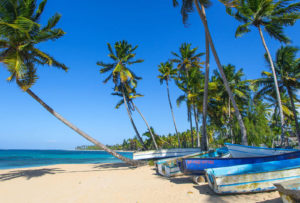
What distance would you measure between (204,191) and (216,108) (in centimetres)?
2053

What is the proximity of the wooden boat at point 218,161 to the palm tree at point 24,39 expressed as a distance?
685cm

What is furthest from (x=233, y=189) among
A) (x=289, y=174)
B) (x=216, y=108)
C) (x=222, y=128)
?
(x=222, y=128)

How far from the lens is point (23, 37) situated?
9.59 m

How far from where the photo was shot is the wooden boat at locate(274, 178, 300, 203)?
3.18 m

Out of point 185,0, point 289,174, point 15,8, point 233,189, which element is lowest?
point 233,189

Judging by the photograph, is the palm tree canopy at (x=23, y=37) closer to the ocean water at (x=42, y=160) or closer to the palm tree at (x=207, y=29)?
the palm tree at (x=207, y=29)

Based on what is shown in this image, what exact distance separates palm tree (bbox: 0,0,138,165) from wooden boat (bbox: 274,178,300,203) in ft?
33.2

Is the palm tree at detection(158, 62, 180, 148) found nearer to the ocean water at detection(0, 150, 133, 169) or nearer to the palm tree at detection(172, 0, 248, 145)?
the palm tree at detection(172, 0, 248, 145)

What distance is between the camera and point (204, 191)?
19.0 feet

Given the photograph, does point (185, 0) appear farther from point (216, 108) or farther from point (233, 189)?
point (216, 108)

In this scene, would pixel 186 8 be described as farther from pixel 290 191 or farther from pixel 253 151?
pixel 290 191

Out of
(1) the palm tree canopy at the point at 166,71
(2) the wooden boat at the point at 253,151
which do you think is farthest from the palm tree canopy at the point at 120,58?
(2) the wooden boat at the point at 253,151

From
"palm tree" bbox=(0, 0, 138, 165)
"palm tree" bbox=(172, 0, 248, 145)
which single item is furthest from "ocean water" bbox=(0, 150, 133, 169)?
"palm tree" bbox=(172, 0, 248, 145)

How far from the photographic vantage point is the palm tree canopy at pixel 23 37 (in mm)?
8867
